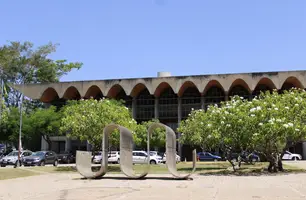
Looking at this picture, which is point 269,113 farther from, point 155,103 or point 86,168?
point 155,103

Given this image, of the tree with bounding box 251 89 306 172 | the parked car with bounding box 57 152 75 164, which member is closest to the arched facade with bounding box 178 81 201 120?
the parked car with bounding box 57 152 75 164

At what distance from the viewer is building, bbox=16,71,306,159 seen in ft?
158

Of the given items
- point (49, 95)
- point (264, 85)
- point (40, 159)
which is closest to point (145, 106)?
point (49, 95)

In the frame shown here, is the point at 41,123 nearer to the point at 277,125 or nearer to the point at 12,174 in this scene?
the point at 12,174

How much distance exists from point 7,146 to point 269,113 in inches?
1969

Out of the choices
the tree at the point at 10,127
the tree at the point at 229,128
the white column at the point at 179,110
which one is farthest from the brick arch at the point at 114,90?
the tree at the point at 229,128

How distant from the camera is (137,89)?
53.3 m

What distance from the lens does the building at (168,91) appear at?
4809 cm

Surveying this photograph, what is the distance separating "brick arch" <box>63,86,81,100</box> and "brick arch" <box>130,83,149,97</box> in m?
9.05

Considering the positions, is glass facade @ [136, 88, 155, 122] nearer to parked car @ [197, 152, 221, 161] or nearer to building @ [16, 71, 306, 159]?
building @ [16, 71, 306, 159]

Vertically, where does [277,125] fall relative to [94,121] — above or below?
below

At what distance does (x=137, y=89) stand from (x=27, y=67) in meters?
17.9

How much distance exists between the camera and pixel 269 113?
19.5 meters

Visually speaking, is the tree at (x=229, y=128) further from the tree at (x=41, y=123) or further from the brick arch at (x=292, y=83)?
the tree at (x=41, y=123)
